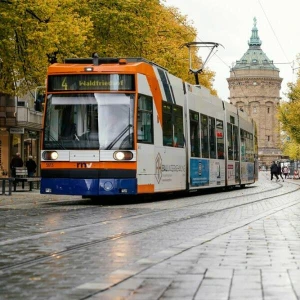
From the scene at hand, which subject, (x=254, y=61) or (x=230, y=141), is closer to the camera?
(x=230, y=141)

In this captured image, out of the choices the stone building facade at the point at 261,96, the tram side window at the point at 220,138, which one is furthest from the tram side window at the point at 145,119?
the stone building facade at the point at 261,96

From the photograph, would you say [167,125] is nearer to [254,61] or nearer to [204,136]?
[204,136]

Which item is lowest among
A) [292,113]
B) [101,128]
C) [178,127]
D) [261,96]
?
[101,128]

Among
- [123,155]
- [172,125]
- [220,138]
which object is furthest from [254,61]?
[123,155]

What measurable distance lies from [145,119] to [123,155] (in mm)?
1262

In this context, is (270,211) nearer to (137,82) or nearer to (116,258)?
(137,82)

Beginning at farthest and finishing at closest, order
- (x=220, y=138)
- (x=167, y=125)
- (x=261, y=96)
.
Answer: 1. (x=261, y=96)
2. (x=220, y=138)
3. (x=167, y=125)

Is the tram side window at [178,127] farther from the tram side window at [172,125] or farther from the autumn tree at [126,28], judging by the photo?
the autumn tree at [126,28]

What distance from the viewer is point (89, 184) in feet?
65.9

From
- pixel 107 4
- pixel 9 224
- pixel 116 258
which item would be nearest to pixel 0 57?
pixel 107 4

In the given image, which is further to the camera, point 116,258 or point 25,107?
point 25,107

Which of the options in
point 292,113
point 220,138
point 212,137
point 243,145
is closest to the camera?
point 212,137

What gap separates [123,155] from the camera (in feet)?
66.6

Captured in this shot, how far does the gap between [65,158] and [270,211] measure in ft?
17.0
